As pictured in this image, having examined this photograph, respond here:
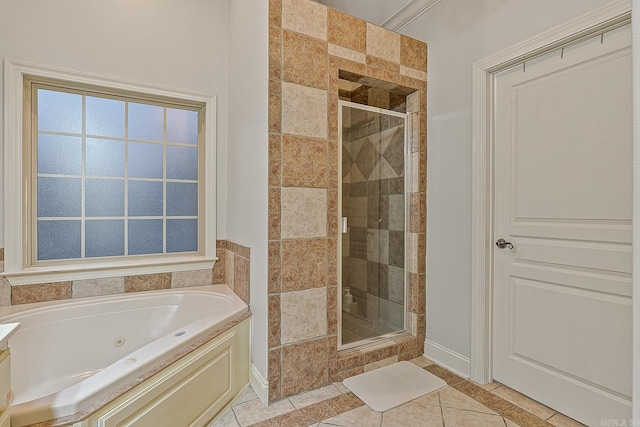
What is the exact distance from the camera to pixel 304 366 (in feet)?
6.30

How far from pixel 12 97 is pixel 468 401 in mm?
3325

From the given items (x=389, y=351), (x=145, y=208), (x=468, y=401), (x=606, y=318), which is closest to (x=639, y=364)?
(x=606, y=318)

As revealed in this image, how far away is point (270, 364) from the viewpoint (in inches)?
71.5

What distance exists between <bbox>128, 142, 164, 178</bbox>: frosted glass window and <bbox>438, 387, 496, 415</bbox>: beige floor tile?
2544 millimetres

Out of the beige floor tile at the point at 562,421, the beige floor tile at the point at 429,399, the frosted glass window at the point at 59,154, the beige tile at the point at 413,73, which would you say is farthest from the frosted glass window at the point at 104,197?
the beige floor tile at the point at 562,421

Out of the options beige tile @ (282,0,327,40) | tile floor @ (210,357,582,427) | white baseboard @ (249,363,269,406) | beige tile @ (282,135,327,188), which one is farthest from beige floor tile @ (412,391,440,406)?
beige tile @ (282,0,327,40)

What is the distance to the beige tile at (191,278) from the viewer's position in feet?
8.18

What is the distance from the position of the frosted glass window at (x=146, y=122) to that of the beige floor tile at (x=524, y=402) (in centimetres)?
298

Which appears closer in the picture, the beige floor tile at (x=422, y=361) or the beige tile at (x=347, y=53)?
the beige tile at (x=347, y=53)

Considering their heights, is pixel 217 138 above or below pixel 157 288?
above

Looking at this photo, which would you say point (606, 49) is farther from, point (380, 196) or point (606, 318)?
point (380, 196)

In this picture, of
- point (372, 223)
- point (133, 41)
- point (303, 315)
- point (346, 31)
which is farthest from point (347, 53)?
point (303, 315)

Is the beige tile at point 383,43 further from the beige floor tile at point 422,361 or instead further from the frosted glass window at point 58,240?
the frosted glass window at point 58,240

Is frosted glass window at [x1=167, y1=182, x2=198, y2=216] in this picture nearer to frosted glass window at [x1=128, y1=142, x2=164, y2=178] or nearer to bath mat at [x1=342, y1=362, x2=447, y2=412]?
frosted glass window at [x1=128, y1=142, x2=164, y2=178]
